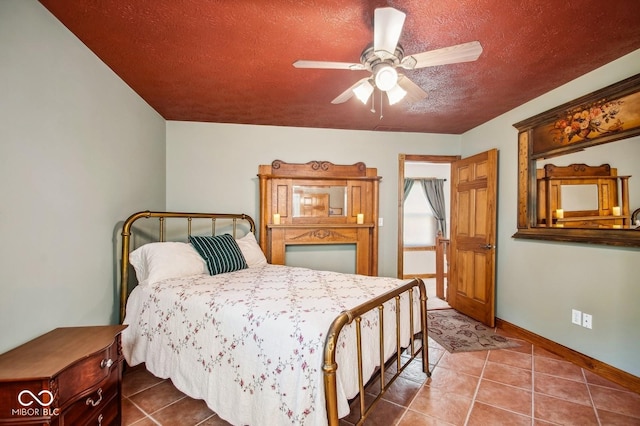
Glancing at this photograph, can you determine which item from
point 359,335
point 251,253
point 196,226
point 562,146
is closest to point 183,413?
point 359,335

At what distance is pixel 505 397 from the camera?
79.8 inches

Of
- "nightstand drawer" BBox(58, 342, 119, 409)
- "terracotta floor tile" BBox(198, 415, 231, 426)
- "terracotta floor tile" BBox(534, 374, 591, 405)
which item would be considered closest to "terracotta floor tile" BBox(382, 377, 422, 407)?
"terracotta floor tile" BBox(534, 374, 591, 405)

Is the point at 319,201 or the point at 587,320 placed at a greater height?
the point at 319,201

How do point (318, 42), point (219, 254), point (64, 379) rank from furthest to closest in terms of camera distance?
point (219, 254)
point (318, 42)
point (64, 379)

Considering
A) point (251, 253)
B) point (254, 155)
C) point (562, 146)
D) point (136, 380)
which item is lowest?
point (136, 380)

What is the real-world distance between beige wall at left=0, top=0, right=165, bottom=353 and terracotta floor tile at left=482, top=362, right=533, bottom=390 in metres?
3.09

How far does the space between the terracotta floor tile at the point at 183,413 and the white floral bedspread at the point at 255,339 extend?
0.15 meters

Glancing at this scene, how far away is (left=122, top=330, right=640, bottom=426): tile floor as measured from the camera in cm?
180

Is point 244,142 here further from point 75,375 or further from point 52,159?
point 75,375

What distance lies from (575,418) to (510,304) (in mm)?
1542

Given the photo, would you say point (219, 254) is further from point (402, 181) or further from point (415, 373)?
point (402, 181)

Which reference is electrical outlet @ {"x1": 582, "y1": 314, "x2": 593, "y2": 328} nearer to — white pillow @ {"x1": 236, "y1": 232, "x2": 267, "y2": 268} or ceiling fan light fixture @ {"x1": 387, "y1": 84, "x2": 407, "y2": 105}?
ceiling fan light fixture @ {"x1": 387, "y1": 84, "x2": 407, "y2": 105}

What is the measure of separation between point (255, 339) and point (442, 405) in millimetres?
1391

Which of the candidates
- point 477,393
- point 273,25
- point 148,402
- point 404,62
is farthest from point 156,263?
point 477,393
